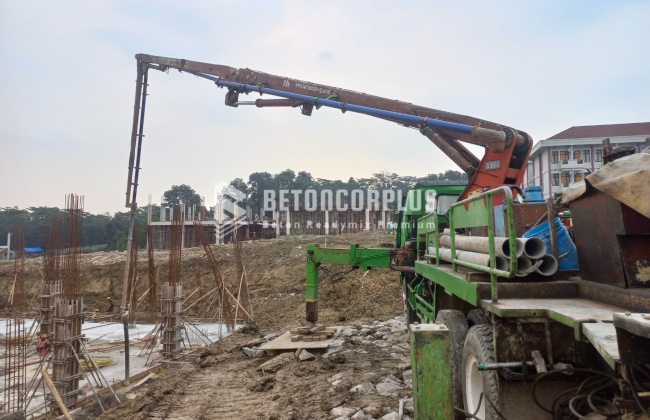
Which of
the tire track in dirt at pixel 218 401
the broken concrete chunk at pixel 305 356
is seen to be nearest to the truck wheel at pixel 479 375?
the tire track in dirt at pixel 218 401

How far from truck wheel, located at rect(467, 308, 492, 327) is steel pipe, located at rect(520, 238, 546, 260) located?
2.19 feet

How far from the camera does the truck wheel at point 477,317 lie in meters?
3.79

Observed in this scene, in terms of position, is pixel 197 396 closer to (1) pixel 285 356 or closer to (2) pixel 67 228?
(1) pixel 285 356

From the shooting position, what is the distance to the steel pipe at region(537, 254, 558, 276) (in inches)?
135

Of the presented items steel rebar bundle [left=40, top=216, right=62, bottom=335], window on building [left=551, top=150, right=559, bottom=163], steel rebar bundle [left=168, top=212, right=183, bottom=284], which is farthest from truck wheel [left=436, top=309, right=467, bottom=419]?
window on building [left=551, top=150, right=559, bottom=163]

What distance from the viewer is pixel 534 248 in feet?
11.1

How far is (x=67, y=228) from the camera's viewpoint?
8711mm

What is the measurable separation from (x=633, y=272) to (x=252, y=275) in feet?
63.2

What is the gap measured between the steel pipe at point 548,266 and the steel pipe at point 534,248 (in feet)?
0.35

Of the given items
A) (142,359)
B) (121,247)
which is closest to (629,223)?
(142,359)

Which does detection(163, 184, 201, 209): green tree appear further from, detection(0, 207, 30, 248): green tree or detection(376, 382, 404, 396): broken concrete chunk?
detection(376, 382, 404, 396): broken concrete chunk

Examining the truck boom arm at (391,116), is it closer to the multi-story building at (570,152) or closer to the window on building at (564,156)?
the multi-story building at (570,152)

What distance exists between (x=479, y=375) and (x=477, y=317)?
22.4 inches

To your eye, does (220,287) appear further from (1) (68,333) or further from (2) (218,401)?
(2) (218,401)
